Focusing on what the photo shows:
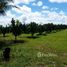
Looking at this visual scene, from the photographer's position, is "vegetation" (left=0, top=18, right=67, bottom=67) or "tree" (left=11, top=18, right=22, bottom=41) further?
"tree" (left=11, top=18, right=22, bottom=41)

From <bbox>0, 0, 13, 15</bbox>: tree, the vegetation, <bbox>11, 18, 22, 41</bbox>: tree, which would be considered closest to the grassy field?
the vegetation

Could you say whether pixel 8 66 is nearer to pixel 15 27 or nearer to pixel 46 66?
pixel 46 66

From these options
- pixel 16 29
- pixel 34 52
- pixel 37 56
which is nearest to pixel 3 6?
pixel 37 56

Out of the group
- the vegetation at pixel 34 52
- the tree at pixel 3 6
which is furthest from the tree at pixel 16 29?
the tree at pixel 3 6

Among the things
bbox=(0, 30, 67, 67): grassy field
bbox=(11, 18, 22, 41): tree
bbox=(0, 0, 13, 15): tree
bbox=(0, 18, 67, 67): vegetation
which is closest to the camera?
bbox=(0, 0, 13, 15): tree

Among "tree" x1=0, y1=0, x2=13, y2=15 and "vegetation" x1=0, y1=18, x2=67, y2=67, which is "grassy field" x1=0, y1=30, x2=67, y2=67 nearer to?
"vegetation" x1=0, y1=18, x2=67, y2=67

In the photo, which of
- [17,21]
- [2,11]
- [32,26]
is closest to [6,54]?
[2,11]

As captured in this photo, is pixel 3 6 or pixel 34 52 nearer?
pixel 3 6

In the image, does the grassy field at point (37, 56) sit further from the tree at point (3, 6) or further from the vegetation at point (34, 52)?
the tree at point (3, 6)

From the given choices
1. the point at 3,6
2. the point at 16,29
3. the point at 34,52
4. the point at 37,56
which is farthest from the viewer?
the point at 16,29

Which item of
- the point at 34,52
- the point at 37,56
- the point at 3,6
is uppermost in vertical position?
the point at 3,6

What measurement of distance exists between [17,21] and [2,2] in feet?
320

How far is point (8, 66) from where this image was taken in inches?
722

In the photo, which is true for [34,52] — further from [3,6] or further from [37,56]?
[3,6]
